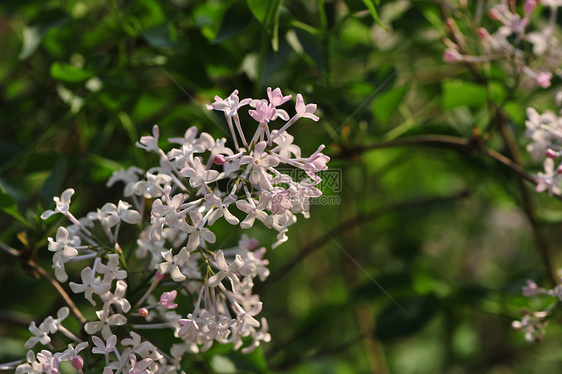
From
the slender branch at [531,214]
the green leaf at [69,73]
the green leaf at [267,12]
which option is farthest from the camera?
the slender branch at [531,214]

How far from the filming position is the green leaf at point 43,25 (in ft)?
2.81

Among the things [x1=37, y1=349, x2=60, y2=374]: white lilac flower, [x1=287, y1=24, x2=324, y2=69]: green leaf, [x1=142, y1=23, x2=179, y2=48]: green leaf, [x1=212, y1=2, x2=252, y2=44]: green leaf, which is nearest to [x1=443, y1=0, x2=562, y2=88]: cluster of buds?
[x1=287, y1=24, x2=324, y2=69]: green leaf

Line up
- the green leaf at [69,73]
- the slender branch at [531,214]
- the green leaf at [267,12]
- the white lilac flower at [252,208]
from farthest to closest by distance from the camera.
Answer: the slender branch at [531,214] < the green leaf at [69,73] < the green leaf at [267,12] < the white lilac flower at [252,208]

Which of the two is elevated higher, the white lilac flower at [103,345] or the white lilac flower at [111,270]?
the white lilac flower at [111,270]

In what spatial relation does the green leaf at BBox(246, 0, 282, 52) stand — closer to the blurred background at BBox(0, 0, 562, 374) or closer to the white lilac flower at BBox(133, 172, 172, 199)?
the blurred background at BBox(0, 0, 562, 374)

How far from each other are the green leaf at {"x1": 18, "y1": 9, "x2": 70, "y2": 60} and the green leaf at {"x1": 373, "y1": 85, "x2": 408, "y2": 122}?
494mm

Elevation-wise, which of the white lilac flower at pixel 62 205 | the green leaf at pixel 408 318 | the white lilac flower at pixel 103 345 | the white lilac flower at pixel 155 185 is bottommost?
the green leaf at pixel 408 318

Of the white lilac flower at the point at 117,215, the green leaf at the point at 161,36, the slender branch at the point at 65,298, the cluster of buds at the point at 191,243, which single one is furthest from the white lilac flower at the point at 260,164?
the green leaf at the point at 161,36

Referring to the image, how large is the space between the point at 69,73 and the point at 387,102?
1.56 ft

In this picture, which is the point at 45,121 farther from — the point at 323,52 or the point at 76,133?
the point at 323,52

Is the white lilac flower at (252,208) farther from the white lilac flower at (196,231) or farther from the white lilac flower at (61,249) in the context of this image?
the white lilac flower at (61,249)

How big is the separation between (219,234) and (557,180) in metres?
0.52

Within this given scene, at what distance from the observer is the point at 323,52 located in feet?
2.66

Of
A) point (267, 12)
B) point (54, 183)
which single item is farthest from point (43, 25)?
point (267, 12)
